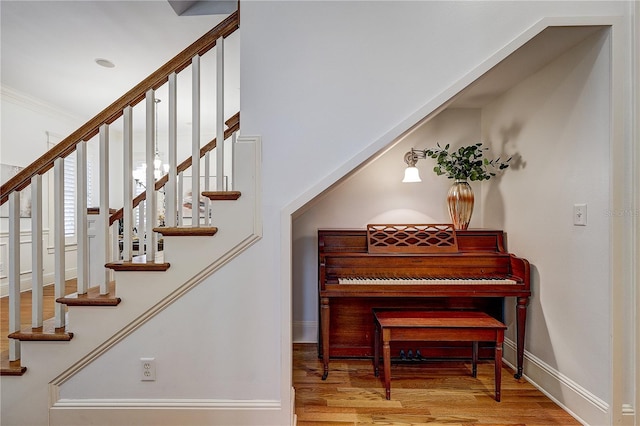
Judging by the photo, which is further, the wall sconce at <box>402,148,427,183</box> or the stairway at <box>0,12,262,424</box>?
the wall sconce at <box>402,148,427,183</box>

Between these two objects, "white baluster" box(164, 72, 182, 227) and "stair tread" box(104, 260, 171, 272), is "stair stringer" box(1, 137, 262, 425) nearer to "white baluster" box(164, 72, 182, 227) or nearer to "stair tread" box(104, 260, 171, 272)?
"stair tread" box(104, 260, 171, 272)

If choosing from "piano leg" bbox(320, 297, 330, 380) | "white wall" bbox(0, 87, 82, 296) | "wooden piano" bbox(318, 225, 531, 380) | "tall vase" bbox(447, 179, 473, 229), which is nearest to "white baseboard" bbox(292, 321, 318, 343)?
"wooden piano" bbox(318, 225, 531, 380)

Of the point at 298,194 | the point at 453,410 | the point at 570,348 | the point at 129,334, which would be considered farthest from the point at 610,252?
the point at 129,334

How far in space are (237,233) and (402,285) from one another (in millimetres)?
1159

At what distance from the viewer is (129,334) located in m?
1.67

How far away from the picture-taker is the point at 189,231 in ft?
5.40

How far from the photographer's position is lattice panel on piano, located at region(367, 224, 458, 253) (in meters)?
2.35

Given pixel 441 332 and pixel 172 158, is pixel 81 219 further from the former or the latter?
pixel 441 332

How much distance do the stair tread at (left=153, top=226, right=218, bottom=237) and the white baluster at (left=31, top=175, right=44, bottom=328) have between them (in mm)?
631

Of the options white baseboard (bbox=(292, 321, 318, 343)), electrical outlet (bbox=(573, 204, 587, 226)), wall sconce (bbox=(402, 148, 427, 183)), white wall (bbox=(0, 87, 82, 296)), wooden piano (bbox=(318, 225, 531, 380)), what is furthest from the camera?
white wall (bbox=(0, 87, 82, 296))

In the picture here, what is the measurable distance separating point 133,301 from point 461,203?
2327 mm

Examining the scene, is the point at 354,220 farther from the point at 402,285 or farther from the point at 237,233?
the point at 237,233

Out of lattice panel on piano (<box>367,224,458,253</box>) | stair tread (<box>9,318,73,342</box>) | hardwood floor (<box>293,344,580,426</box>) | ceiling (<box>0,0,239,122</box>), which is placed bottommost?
hardwood floor (<box>293,344,580,426</box>)

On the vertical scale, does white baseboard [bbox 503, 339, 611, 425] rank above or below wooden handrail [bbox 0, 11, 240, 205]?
below
